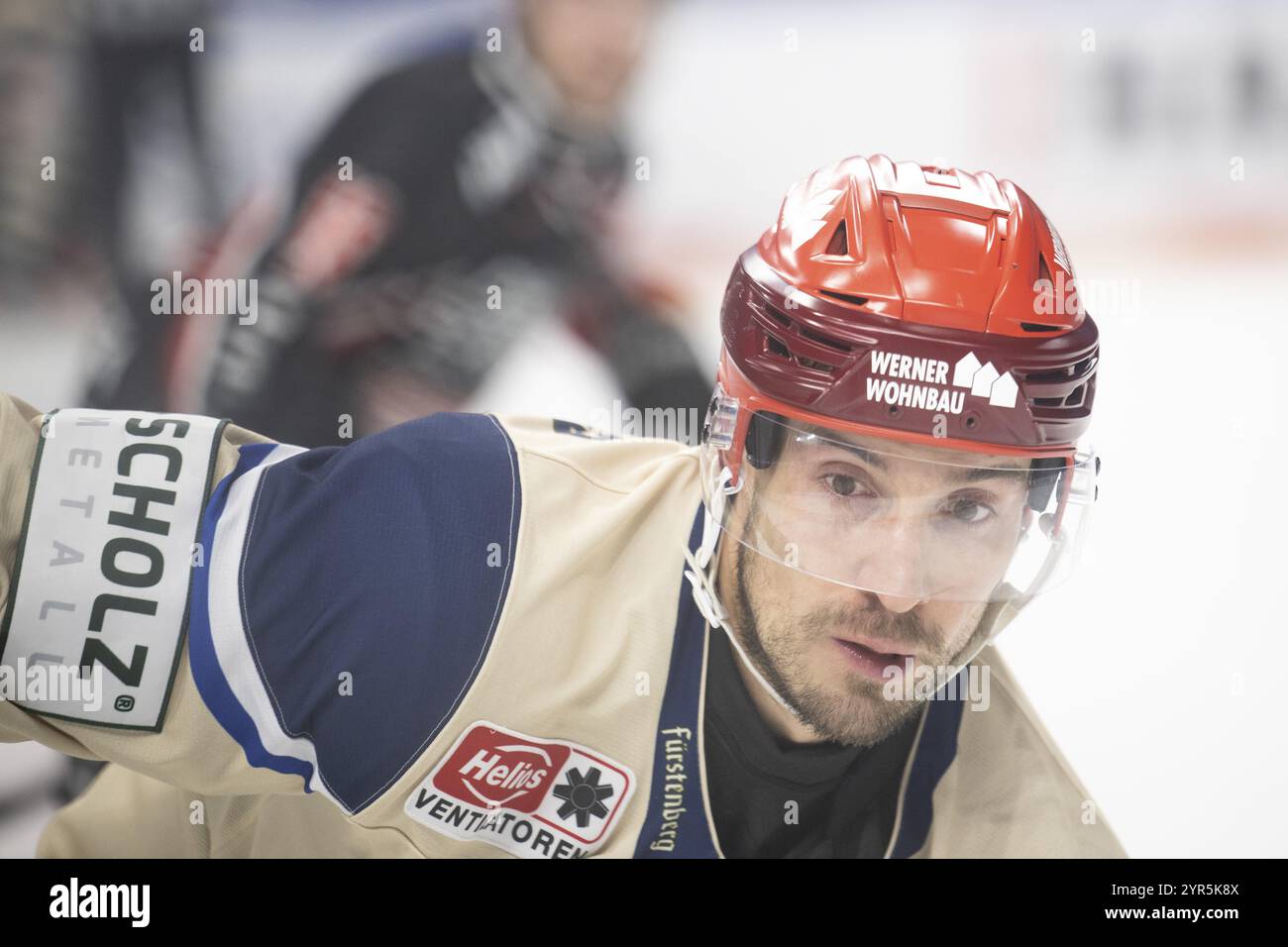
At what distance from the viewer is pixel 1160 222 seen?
304 centimetres

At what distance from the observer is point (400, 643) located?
1383 mm

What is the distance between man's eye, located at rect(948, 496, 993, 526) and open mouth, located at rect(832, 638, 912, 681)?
6.2 inches

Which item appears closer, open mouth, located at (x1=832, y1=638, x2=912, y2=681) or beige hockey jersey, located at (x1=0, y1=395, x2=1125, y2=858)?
beige hockey jersey, located at (x1=0, y1=395, x2=1125, y2=858)

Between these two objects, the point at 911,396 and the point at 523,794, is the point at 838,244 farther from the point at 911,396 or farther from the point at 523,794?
the point at 523,794

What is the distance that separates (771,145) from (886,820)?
1880 mm

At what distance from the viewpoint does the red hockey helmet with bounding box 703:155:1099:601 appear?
4.53 ft

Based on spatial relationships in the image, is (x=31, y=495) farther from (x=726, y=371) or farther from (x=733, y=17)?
(x=733, y=17)

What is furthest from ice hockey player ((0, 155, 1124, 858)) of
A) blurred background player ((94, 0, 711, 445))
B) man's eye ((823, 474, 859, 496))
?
blurred background player ((94, 0, 711, 445))

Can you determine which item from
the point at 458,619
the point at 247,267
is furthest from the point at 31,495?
the point at 247,267

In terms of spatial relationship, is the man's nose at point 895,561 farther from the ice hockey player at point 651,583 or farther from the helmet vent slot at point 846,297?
the helmet vent slot at point 846,297

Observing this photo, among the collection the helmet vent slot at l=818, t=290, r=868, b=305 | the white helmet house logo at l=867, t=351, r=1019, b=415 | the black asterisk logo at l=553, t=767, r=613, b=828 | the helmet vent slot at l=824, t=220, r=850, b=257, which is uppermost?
the helmet vent slot at l=824, t=220, r=850, b=257

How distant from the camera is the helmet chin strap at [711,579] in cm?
149

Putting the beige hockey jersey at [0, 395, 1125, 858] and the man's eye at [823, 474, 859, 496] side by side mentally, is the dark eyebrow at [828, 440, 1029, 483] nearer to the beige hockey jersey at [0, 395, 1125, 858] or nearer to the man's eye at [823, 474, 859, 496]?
the man's eye at [823, 474, 859, 496]

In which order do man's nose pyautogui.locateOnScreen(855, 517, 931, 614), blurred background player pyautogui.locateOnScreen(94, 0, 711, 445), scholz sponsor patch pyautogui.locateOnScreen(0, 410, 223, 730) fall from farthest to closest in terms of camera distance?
blurred background player pyautogui.locateOnScreen(94, 0, 711, 445), man's nose pyautogui.locateOnScreen(855, 517, 931, 614), scholz sponsor patch pyautogui.locateOnScreen(0, 410, 223, 730)
